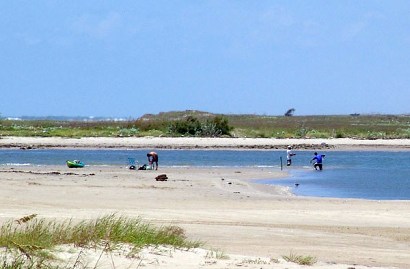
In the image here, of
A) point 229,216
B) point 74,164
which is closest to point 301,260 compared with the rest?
point 229,216

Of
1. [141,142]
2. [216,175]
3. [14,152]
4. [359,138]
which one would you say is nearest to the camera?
[216,175]

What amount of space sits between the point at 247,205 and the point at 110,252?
37.3 ft

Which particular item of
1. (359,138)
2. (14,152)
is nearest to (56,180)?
(14,152)

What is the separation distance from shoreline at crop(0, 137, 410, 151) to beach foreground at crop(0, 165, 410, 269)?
27.7 m

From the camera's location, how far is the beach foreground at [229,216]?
10266mm

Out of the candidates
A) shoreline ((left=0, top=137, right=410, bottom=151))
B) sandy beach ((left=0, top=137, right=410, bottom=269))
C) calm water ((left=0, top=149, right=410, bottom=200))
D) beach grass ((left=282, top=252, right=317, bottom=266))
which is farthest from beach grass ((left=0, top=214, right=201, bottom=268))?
shoreline ((left=0, top=137, right=410, bottom=151))

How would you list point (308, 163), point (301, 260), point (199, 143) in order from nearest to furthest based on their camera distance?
1. point (301, 260)
2. point (308, 163)
3. point (199, 143)

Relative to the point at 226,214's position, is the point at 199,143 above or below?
above

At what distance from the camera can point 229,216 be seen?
1719 centimetres

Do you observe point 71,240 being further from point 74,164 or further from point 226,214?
point 74,164

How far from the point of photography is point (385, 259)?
11688 millimetres

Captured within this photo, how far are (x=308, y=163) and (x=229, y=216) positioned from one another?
89.6 feet

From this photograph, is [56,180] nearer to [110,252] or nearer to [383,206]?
[383,206]

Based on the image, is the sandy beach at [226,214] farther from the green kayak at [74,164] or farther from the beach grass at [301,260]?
the green kayak at [74,164]
